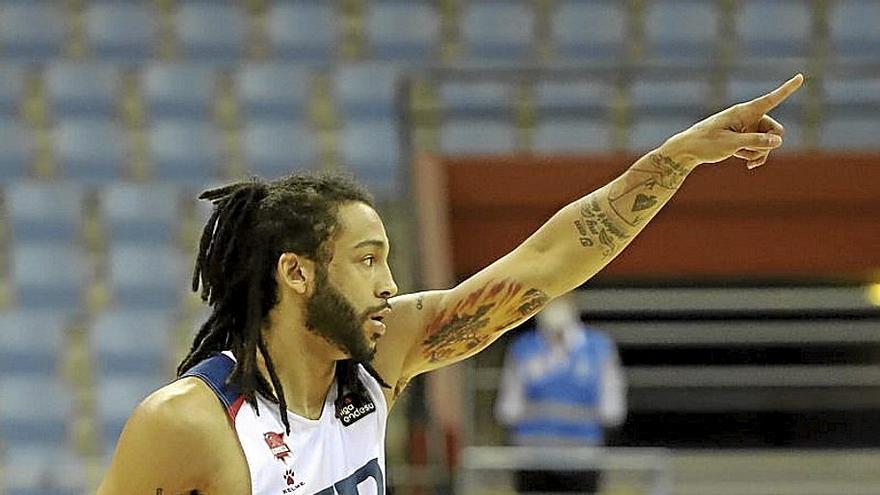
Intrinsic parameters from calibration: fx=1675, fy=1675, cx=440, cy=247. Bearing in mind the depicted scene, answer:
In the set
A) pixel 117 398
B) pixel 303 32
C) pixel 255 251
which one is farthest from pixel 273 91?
pixel 255 251

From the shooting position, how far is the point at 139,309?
412 inches

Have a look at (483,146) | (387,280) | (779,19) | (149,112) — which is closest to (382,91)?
(483,146)

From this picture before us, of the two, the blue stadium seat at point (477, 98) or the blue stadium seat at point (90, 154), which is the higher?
the blue stadium seat at point (477, 98)

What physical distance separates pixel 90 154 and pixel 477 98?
265cm

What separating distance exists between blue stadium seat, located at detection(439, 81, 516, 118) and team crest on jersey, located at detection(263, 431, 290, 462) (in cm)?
735

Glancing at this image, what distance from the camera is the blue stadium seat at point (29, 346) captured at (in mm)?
10156

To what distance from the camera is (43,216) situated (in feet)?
35.2

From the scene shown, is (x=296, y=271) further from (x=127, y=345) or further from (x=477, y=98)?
(x=477, y=98)

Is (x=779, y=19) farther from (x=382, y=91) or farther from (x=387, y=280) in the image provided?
(x=387, y=280)

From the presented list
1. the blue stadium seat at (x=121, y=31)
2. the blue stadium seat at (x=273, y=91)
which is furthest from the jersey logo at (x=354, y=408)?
the blue stadium seat at (x=121, y=31)

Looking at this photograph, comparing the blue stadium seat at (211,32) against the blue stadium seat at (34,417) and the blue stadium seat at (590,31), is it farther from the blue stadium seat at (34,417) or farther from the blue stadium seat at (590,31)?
the blue stadium seat at (34,417)

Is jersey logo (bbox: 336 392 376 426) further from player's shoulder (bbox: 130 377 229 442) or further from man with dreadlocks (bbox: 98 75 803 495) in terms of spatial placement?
player's shoulder (bbox: 130 377 229 442)

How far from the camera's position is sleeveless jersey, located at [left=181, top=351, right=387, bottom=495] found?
3160 mm

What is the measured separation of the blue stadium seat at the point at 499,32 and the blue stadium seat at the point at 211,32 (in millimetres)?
1625
